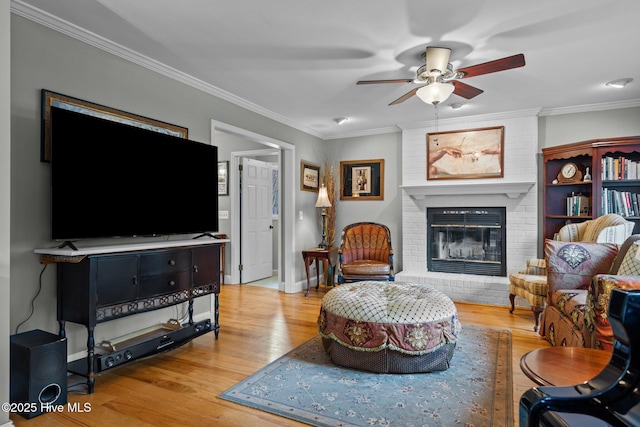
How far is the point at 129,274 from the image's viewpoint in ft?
8.27

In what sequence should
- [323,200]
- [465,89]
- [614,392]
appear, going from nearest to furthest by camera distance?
[614,392], [465,89], [323,200]

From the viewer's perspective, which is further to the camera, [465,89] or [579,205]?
[579,205]

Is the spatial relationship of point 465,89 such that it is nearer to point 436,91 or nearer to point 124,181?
point 436,91

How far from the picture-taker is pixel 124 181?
2719 mm

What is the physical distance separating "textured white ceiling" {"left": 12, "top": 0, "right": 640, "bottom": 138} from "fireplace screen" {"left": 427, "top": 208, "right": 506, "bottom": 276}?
166 centimetres

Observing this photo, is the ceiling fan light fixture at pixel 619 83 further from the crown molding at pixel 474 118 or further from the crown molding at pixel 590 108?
the crown molding at pixel 474 118

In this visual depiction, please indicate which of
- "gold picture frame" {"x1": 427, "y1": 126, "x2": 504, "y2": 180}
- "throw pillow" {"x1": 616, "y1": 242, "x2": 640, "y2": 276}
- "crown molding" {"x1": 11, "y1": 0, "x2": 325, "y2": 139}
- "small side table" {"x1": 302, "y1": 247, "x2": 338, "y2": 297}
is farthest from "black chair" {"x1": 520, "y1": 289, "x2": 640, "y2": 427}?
"gold picture frame" {"x1": 427, "y1": 126, "x2": 504, "y2": 180}

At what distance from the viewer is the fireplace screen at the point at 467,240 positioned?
500 centimetres

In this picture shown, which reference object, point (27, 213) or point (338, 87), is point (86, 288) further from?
point (338, 87)

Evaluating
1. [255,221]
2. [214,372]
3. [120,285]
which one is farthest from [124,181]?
[255,221]

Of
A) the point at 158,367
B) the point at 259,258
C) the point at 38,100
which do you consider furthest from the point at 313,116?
the point at 158,367

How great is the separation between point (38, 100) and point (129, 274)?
126cm

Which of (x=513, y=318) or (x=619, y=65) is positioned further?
(x=513, y=318)

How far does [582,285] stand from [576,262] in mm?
186
